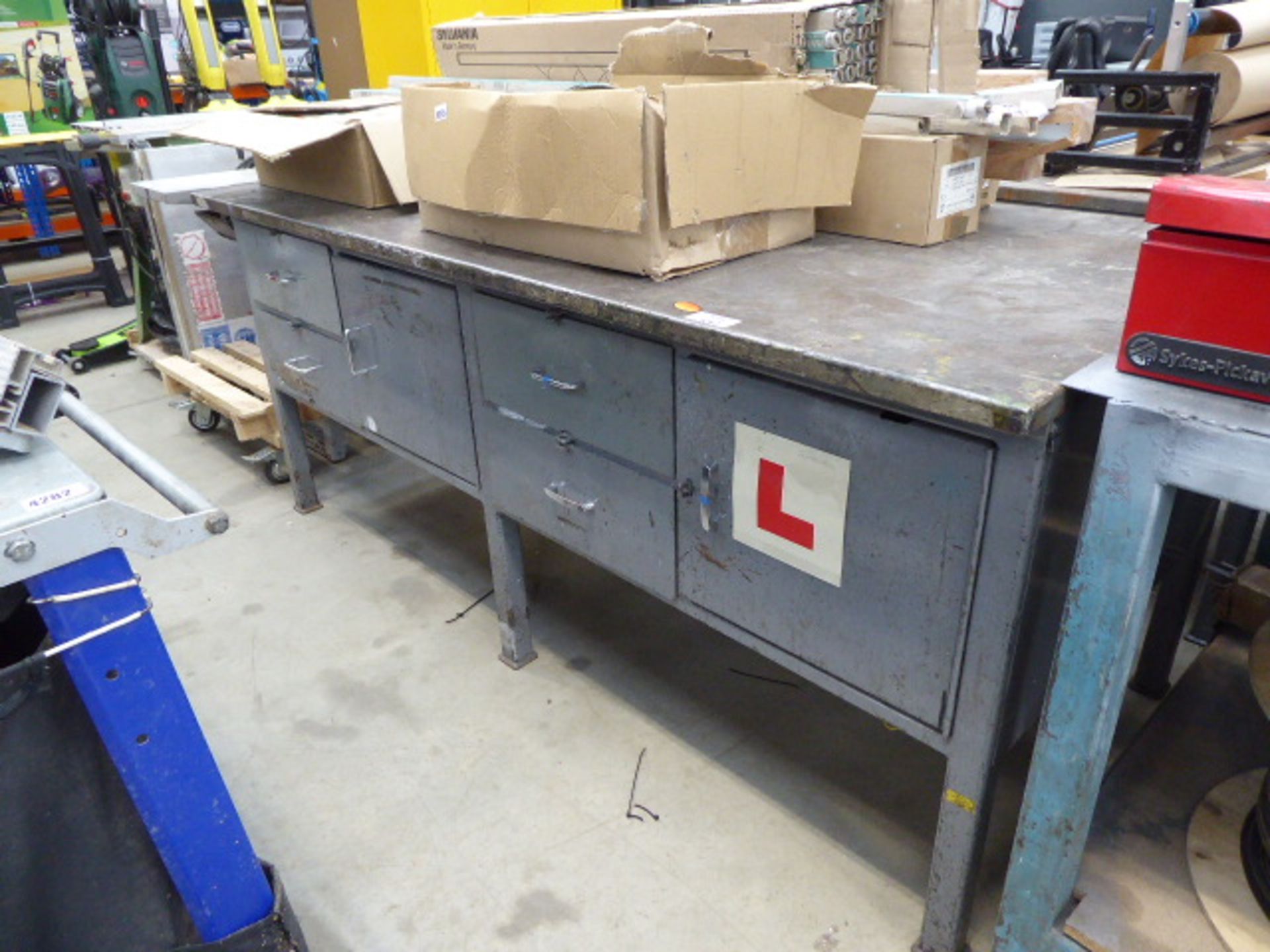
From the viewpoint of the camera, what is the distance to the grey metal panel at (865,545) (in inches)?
39.6

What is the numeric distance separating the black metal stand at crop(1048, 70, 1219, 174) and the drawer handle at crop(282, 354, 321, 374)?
179 centimetres

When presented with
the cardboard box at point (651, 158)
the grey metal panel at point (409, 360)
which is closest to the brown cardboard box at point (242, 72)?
the grey metal panel at point (409, 360)

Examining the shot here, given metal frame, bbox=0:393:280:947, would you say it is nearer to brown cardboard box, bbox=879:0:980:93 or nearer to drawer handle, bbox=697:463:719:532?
drawer handle, bbox=697:463:719:532

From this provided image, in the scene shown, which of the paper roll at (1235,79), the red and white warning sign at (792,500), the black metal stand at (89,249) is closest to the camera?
the red and white warning sign at (792,500)

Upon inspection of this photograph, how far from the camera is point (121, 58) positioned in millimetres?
5156

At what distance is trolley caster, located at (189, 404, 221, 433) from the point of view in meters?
2.95

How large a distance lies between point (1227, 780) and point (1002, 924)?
377 mm

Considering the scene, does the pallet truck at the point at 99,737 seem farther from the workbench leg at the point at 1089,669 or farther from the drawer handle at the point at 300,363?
the drawer handle at the point at 300,363

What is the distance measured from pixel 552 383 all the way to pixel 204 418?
6.55ft

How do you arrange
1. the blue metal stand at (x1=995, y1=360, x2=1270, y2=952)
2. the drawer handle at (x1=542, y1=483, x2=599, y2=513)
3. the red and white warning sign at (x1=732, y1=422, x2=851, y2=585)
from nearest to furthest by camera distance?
the blue metal stand at (x1=995, y1=360, x2=1270, y2=952)
the red and white warning sign at (x1=732, y1=422, x2=851, y2=585)
the drawer handle at (x1=542, y1=483, x2=599, y2=513)

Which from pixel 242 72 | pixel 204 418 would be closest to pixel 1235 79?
pixel 204 418

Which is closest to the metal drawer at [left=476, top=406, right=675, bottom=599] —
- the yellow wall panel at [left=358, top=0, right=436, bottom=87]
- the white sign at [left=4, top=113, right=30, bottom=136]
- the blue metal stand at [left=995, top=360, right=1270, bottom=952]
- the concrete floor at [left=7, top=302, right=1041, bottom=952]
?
the concrete floor at [left=7, top=302, right=1041, bottom=952]

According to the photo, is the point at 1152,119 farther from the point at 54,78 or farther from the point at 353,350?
the point at 54,78

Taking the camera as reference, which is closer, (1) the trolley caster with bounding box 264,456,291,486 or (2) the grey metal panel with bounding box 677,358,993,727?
(2) the grey metal panel with bounding box 677,358,993,727
